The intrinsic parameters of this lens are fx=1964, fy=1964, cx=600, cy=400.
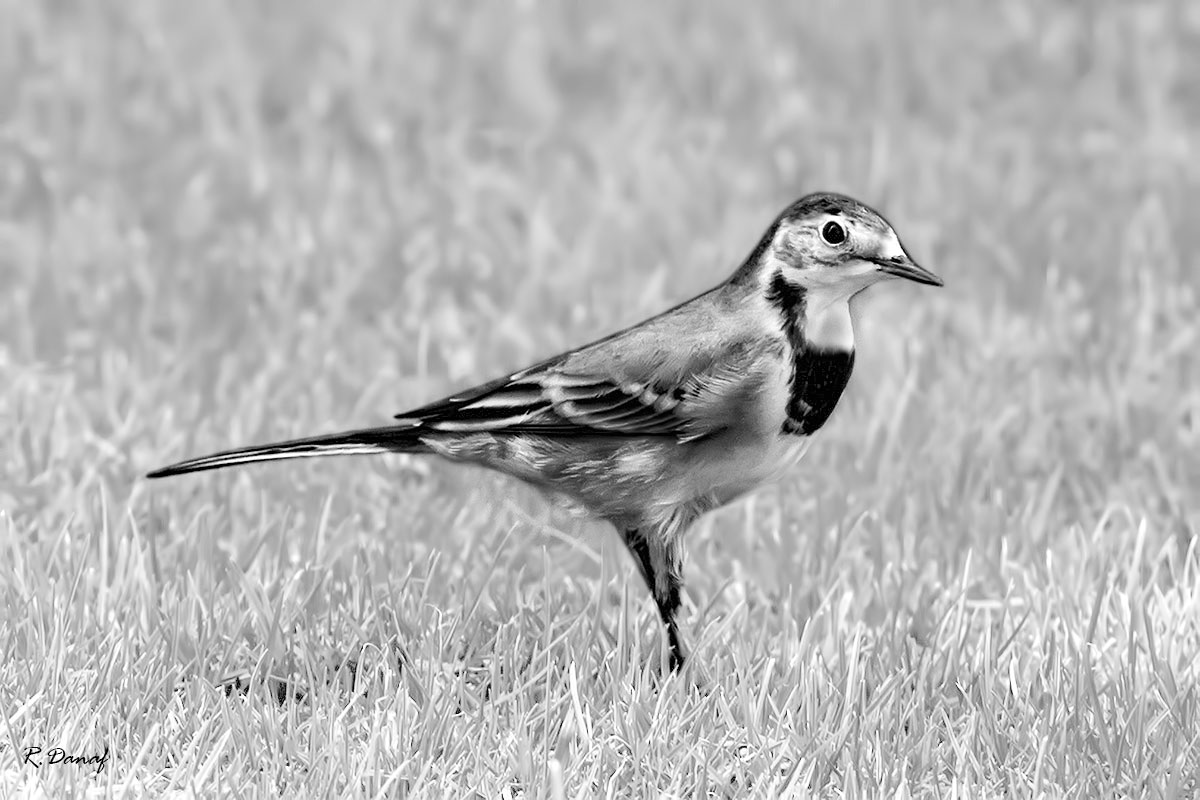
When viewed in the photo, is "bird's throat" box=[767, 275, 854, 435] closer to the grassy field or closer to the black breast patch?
the black breast patch

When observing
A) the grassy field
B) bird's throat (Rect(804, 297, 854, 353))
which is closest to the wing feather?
bird's throat (Rect(804, 297, 854, 353))

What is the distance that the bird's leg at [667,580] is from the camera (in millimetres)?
5117

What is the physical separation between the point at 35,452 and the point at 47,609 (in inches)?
55.8

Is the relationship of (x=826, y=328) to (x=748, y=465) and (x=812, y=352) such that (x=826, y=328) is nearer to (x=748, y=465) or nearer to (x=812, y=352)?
(x=812, y=352)

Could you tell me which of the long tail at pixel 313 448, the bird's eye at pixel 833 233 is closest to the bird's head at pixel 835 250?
the bird's eye at pixel 833 233

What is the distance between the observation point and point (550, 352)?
759 cm

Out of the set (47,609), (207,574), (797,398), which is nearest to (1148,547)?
(797,398)

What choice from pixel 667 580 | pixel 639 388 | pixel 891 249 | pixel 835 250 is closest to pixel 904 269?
pixel 891 249

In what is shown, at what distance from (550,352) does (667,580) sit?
2.58 m

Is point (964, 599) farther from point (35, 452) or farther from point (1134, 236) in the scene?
point (1134, 236)

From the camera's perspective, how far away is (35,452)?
6.31 m

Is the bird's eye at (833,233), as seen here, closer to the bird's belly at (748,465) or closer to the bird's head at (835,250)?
the bird's head at (835,250)

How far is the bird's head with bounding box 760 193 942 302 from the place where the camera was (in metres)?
4.83

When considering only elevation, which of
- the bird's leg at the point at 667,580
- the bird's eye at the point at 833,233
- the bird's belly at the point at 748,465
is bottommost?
the bird's leg at the point at 667,580
